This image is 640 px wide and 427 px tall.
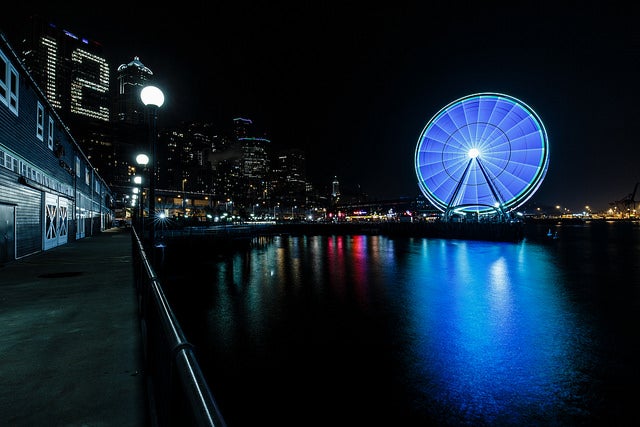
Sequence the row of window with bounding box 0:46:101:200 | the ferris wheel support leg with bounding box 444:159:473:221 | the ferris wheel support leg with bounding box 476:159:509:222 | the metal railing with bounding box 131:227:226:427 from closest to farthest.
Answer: the metal railing with bounding box 131:227:226:427, the row of window with bounding box 0:46:101:200, the ferris wheel support leg with bounding box 476:159:509:222, the ferris wheel support leg with bounding box 444:159:473:221

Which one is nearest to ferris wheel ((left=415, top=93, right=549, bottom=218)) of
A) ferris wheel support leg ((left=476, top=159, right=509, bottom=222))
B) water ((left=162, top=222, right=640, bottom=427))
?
ferris wheel support leg ((left=476, top=159, right=509, bottom=222))

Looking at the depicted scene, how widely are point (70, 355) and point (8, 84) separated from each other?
50.4 ft

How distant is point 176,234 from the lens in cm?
4909

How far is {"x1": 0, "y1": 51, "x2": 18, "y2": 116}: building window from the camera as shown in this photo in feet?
47.0

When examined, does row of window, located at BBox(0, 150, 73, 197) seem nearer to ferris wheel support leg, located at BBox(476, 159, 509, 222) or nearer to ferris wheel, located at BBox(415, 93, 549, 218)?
ferris wheel, located at BBox(415, 93, 549, 218)

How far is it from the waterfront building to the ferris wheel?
64990mm

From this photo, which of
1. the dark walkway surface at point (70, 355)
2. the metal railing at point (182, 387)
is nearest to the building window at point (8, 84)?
the dark walkway surface at point (70, 355)

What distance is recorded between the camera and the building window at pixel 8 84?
14312 millimetres

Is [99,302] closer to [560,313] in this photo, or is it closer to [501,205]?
[560,313]

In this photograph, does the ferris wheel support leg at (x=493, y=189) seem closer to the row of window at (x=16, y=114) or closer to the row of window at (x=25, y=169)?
the row of window at (x=25, y=169)

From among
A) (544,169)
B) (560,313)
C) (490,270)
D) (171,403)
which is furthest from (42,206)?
(544,169)

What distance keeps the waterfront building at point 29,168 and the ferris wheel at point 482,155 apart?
65.0 meters

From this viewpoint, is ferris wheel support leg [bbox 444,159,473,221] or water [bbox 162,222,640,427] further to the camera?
ferris wheel support leg [bbox 444,159,473,221]

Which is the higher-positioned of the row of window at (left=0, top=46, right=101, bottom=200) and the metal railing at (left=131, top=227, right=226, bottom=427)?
the row of window at (left=0, top=46, right=101, bottom=200)
